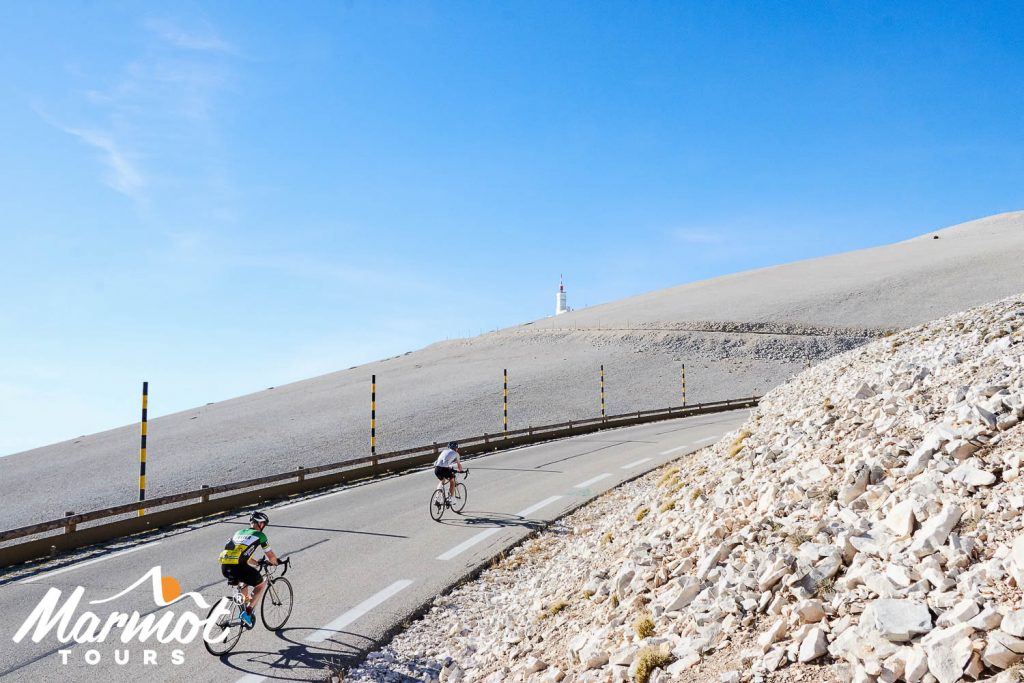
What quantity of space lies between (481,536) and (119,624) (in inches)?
265


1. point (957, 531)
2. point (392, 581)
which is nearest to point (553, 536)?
point (392, 581)

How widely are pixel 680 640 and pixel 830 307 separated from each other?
87.2 meters

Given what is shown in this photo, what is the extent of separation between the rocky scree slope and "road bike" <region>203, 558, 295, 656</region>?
71.4 inches

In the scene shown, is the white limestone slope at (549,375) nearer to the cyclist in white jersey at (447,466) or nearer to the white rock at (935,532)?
the cyclist in white jersey at (447,466)

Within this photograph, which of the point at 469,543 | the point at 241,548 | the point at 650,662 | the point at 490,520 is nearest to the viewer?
the point at 650,662

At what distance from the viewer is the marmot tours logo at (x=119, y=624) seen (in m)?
8.20

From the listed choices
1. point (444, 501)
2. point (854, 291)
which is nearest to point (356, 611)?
point (444, 501)

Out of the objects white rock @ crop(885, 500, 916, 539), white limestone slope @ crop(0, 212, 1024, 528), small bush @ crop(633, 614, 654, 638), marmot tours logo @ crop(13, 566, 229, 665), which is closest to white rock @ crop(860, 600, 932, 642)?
white rock @ crop(885, 500, 916, 539)

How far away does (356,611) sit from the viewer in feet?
30.7

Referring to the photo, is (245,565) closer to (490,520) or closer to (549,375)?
(490,520)

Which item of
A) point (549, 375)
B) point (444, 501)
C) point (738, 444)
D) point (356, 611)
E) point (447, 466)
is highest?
point (549, 375)

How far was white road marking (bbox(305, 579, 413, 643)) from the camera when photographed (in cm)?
860

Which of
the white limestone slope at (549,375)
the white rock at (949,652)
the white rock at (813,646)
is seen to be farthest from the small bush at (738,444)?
the white limestone slope at (549,375)

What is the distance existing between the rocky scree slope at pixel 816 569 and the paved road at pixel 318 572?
35.3 inches
